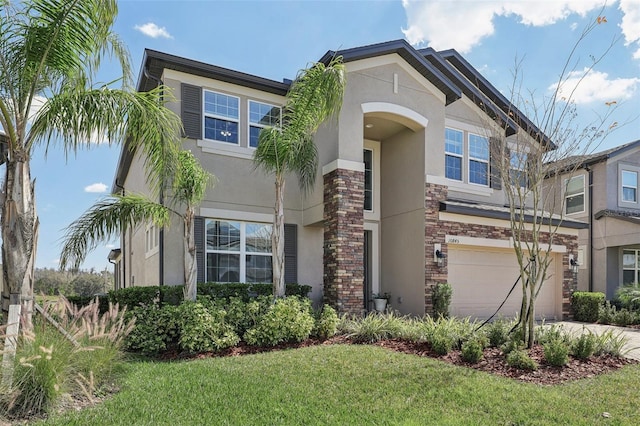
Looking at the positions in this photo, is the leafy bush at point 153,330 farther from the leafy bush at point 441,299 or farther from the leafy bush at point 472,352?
the leafy bush at point 441,299

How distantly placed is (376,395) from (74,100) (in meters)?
5.89

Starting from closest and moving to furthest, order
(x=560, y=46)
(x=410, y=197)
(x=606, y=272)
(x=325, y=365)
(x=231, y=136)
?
1. (x=325, y=365)
2. (x=560, y=46)
3. (x=231, y=136)
4. (x=410, y=197)
5. (x=606, y=272)

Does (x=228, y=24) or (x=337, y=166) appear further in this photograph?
(x=337, y=166)

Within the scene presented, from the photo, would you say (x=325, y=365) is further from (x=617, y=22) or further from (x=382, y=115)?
(x=617, y=22)

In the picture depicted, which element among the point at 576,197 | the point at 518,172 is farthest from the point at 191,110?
the point at 576,197

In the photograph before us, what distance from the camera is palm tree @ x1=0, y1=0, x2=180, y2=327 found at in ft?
18.1

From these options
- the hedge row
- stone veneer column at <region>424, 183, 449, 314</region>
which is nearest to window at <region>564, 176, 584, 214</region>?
stone veneer column at <region>424, 183, 449, 314</region>

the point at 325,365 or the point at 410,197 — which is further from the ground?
the point at 410,197

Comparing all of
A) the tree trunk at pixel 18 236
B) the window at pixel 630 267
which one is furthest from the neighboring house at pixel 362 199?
the window at pixel 630 267

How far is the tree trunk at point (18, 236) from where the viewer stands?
214 inches

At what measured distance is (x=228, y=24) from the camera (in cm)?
1035

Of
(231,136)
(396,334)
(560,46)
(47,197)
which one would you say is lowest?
(396,334)

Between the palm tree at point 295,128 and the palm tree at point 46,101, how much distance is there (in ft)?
12.0

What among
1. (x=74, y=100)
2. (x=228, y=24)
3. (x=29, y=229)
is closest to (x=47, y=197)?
(x=29, y=229)
